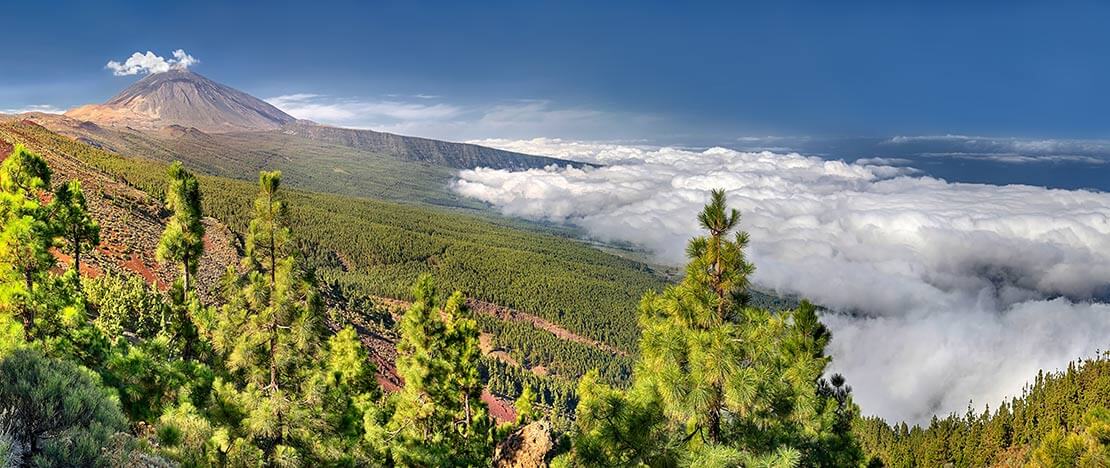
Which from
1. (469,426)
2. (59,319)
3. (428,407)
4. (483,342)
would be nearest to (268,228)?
(59,319)

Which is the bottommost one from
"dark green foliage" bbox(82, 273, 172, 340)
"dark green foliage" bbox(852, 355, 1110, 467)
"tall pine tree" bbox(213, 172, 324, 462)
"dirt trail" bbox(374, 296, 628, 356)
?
"dirt trail" bbox(374, 296, 628, 356)

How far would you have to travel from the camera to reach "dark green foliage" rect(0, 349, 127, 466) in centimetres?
644

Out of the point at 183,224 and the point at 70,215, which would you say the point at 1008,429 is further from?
the point at 70,215

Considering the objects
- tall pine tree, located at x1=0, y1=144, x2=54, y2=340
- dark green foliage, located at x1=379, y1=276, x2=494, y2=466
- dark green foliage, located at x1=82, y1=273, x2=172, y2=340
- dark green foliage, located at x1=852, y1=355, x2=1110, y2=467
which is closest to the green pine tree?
tall pine tree, located at x1=0, y1=144, x2=54, y2=340

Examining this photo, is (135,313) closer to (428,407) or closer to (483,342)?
(428,407)

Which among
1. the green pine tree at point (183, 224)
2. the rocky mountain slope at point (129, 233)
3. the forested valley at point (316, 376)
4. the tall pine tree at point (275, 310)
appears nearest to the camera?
the forested valley at point (316, 376)

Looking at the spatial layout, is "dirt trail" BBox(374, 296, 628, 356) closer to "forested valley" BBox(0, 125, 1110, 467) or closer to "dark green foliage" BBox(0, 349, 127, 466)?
"forested valley" BBox(0, 125, 1110, 467)

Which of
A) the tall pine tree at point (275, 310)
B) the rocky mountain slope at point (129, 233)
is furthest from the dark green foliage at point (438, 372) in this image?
the rocky mountain slope at point (129, 233)

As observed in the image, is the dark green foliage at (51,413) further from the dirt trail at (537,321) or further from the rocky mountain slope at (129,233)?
the dirt trail at (537,321)

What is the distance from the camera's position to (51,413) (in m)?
6.87

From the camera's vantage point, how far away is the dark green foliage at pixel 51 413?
21.1 ft

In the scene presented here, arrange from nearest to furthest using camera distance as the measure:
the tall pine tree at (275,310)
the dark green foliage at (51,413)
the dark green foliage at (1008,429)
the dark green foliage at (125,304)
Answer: the dark green foliage at (51,413), the tall pine tree at (275,310), the dark green foliage at (125,304), the dark green foliage at (1008,429)

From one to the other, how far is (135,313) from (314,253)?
15370 cm

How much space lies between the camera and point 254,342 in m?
17.2
